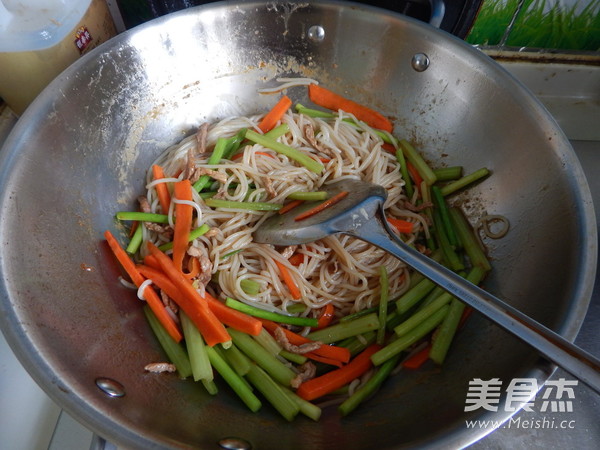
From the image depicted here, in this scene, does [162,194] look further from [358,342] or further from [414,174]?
[414,174]

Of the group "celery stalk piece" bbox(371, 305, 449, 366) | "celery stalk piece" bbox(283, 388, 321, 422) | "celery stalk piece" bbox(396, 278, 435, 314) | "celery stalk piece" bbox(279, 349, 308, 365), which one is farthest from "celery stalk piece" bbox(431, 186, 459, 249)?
"celery stalk piece" bbox(283, 388, 321, 422)

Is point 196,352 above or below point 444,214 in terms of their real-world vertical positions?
below

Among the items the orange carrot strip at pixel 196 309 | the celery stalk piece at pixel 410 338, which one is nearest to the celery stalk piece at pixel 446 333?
the celery stalk piece at pixel 410 338

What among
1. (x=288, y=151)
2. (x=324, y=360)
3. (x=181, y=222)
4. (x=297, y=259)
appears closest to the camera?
(x=324, y=360)

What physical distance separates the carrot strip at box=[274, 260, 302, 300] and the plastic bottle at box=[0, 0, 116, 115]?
4.63 feet

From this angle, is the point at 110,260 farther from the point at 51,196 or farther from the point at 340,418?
the point at 340,418

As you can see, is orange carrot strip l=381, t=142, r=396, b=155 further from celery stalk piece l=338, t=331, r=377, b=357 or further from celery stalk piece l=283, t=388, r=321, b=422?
celery stalk piece l=283, t=388, r=321, b=422

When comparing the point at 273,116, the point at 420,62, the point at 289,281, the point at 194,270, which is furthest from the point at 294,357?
the point at 420,62

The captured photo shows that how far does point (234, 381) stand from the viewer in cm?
161

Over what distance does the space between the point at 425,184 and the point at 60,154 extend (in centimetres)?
170

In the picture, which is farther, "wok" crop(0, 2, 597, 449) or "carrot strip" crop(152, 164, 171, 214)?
"carrot strip" crop(152, 164, 171, 214)

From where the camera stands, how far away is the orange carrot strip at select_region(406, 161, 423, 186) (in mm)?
2248

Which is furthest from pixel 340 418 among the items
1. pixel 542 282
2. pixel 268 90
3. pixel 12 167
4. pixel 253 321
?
pixel 268 90

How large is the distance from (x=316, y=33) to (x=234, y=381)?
1.76 metres
